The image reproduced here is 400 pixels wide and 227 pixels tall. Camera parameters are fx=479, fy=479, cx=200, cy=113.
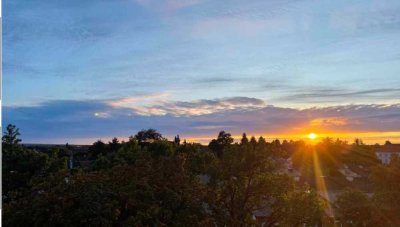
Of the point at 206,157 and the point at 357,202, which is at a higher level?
the point at 206,157

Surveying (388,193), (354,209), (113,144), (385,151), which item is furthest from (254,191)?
(385,151)

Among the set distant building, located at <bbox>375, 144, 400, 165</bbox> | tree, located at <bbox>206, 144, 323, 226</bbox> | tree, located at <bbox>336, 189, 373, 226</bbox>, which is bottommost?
tree, located at <bbox>336, 189, 373, 226</bbox>

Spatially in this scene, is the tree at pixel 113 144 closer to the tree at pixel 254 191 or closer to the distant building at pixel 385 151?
the tree at pixel 254 191

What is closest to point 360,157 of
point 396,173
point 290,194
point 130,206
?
point 396,173

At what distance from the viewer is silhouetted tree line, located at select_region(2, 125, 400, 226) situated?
11.3 metres

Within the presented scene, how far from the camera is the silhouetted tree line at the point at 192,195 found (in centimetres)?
1127

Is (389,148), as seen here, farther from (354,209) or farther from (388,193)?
(354,209)

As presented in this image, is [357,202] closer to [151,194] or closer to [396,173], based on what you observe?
[396,173]

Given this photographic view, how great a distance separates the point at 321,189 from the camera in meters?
42.2

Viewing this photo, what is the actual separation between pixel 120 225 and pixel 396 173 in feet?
52.1

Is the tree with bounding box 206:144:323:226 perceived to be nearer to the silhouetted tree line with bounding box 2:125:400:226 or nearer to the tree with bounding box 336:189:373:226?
the silhouetted tree line with bounding box 2:125:400:226

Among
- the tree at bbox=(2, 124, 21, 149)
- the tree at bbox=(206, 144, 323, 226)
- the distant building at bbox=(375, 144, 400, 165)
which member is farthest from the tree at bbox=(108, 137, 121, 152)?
the distant building at bbox=(375, 144, 400, 165)

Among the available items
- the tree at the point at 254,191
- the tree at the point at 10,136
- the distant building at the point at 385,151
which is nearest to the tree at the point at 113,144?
the tree at the point at 10,136

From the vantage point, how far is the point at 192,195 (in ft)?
41.8
